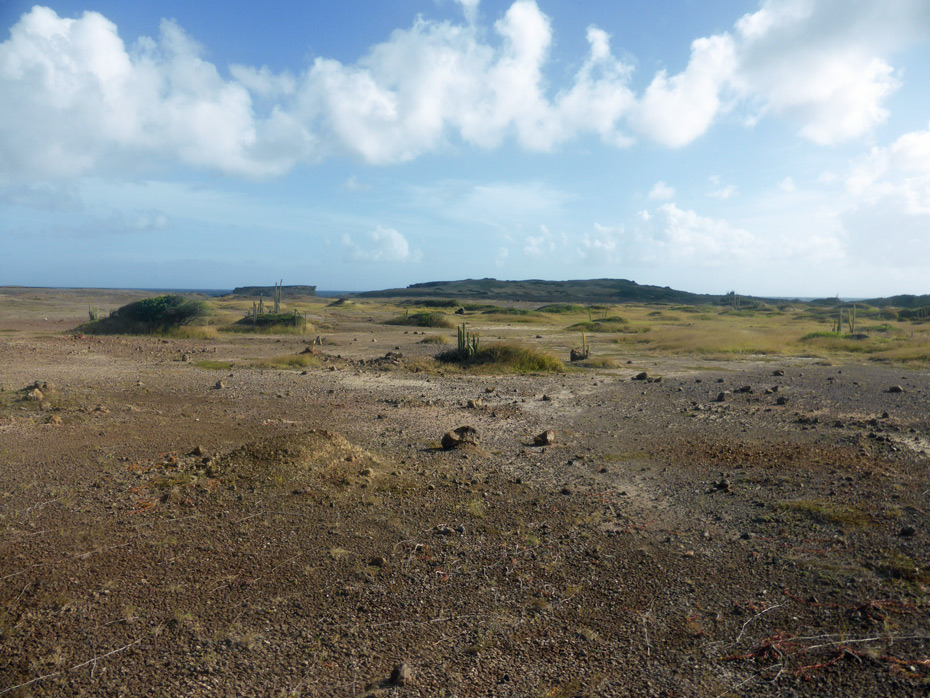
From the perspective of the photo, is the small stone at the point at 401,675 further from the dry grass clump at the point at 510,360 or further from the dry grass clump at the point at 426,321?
the dry grass clump at the point at 426,321

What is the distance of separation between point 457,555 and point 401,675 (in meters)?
1.70

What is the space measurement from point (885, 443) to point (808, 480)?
2548 mm

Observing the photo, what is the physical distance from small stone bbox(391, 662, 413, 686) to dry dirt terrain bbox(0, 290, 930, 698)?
2 cm

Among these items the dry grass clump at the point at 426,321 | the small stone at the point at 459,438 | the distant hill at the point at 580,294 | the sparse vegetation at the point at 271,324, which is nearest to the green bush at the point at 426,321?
the dry grass clump at the point at 426,321

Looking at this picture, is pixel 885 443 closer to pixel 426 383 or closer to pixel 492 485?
pixel 492 485

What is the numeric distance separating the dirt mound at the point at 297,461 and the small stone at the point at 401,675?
11.5 ft

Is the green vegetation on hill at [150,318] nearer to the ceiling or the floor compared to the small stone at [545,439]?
nearer to the ceiling

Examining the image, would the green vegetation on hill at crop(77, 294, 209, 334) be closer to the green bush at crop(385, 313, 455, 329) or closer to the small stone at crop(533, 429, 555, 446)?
the green bush at crop(385, 313, 455, 329)

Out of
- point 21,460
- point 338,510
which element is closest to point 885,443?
point 338,510

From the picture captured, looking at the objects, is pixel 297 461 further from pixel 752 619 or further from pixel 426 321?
pixel 426 321

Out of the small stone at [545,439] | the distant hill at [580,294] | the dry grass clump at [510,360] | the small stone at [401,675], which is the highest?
the distant hill at [580,294]

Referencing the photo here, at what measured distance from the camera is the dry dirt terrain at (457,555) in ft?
12.0

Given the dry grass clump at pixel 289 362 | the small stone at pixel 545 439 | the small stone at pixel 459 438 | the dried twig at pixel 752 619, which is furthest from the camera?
the dry grass clump at pixel 289 362

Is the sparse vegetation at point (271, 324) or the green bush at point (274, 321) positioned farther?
the green bush at point (274, 321)
